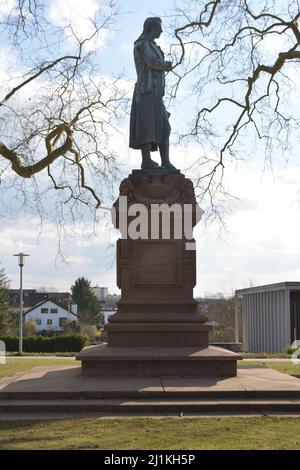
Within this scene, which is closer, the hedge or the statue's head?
the statue's head

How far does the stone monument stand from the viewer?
34.9 ft

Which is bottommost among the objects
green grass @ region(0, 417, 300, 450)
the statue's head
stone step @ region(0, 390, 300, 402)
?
green grass @ region(0, 417, 300, 450)

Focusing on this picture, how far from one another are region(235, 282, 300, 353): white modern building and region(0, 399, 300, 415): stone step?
22.1 metres

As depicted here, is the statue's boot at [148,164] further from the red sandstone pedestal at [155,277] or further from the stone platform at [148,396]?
the stone platform at [148,396]

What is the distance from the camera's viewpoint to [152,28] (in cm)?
1309

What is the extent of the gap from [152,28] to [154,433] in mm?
8460

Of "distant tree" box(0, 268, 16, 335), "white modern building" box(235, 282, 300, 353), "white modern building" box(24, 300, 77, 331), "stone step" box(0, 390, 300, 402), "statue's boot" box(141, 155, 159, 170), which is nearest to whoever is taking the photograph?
"stone step" box(0, 390, 300, 402)

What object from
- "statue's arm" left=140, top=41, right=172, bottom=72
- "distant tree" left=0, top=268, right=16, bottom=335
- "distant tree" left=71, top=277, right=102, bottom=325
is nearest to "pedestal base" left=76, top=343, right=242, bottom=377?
"statue's arm" left=140, top=41, right=172, bottom=72

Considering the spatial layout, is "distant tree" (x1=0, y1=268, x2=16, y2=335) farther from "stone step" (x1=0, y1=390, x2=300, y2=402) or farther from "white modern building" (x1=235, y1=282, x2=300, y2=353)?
"stone step" (x1=0, y1=390, x2=300, y2=402)

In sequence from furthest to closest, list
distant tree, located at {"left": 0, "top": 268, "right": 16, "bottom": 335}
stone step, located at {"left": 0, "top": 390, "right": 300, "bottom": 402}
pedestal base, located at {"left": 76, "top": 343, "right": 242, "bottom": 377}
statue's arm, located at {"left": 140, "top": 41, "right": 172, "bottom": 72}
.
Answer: distant tree, located at {"left": 0, "top": 268, "right": 16, "bottom": 335}, statue's arm, located at {"left": 140, "top": 41, "right": 172, "bottom": 72}, pedestal base, located at {"left": 76, "top": 343, "right": 242, "bottom": 377}, stone step, located at {"left": 0, "top": 390, "right": 300, "bottom": 402}

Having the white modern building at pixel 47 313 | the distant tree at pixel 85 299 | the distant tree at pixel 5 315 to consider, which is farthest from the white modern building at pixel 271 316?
the white modern building at pixel 47 313

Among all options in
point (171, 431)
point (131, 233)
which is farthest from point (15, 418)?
point (131, 233)

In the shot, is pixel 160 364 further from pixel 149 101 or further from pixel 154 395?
pixel 149 101

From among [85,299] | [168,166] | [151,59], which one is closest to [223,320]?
[85,299]
